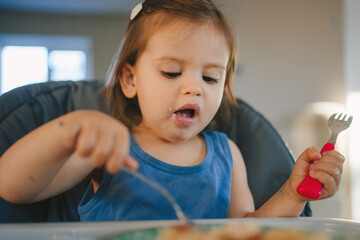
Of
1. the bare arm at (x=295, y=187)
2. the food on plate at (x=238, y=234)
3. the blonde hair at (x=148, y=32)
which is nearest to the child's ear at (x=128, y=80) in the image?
the blonde hair at (x=148, y=32)

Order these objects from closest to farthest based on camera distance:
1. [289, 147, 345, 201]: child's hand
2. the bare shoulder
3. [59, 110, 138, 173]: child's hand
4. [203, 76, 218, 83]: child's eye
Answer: [59, 110, 138, 173]: child's hand → [289, 147, 345, 201]: child's hand → [203, 76, 218, 83]: child's eye → the bare shoulder

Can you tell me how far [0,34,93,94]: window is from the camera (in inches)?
200

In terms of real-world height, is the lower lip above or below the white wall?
below

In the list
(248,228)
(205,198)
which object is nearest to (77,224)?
(248,228)

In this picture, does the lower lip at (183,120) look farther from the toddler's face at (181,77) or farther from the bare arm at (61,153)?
the bare arm at (61,153)

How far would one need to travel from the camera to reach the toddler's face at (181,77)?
73 centimetres

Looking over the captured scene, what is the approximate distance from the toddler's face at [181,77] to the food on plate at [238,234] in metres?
0.36

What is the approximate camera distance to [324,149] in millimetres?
727

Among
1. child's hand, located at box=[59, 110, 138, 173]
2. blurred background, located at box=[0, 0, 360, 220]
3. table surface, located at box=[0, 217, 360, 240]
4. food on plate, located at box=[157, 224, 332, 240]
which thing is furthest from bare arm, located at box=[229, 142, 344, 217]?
blurred background, located at box=[0, 0, 360, 220]

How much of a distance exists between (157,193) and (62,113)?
15.1 inches

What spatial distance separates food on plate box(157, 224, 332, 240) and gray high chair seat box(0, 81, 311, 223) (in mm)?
455

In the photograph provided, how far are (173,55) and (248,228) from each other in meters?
0.42

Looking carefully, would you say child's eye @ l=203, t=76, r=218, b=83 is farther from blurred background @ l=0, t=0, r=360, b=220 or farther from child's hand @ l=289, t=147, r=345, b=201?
blurred background @ l=0, t=0, r=360, b=220

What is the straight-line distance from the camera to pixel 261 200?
90 centimetres
